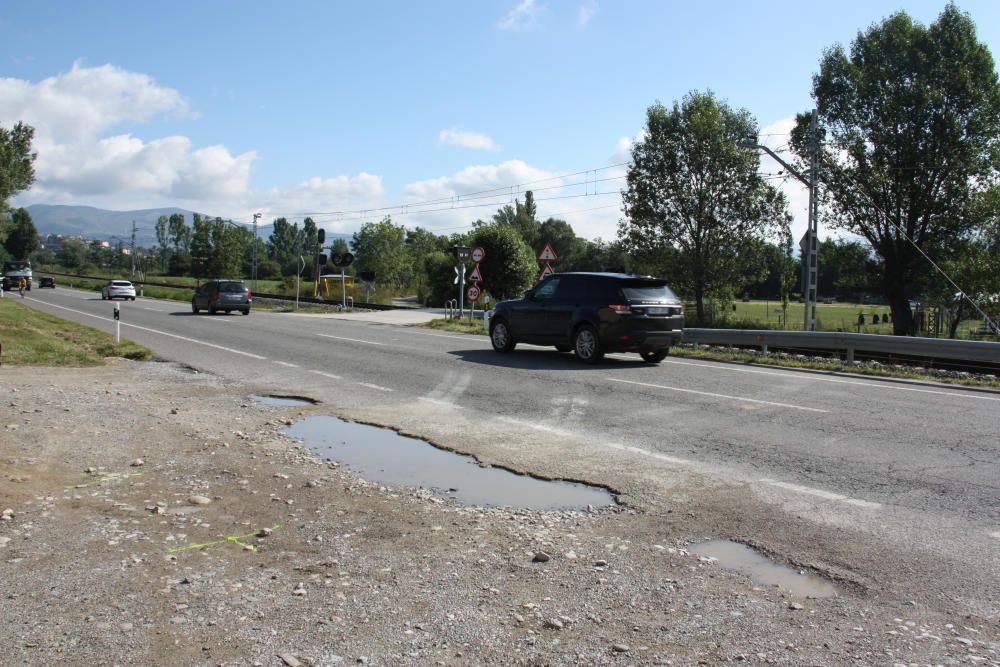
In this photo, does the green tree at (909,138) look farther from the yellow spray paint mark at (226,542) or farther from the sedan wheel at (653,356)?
the yellow spray paint mark at (226,542)

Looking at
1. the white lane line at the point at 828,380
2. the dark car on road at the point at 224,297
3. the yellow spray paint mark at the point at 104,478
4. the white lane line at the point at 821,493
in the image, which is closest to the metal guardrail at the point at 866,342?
the white lane line at the point at 828,380

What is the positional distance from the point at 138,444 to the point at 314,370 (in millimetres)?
6646

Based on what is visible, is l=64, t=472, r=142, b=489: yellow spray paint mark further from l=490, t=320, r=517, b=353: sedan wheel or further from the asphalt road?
l=490, t=320, r=517, b=353: sedan wheel

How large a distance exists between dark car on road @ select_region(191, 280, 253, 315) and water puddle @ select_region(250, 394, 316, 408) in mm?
24631

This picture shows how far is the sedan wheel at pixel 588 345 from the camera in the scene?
593 inches

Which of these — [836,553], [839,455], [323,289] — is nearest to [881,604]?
[836,553]

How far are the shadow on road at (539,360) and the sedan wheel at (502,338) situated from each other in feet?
0.55

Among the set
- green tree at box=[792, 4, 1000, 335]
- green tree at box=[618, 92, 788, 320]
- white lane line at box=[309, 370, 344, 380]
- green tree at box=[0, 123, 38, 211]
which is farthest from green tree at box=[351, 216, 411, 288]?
white lane line at box=[309, 370, 344, 380]

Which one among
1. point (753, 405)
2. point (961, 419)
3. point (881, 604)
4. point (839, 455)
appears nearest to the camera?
point (881, 604)

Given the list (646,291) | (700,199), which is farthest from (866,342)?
(700,199)

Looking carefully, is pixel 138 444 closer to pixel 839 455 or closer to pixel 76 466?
pixel 76 466

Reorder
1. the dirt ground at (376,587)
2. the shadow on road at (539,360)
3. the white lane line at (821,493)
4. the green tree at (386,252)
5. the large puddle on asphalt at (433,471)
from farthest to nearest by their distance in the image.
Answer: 1. the green tree at (386,252)
2. the shadow on road at (539,360)
3. the large puddle on asphalt at (433,471)
4. the white lane line at (821,493)
5. the dirt ground at (376,587)

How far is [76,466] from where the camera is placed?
650 cm

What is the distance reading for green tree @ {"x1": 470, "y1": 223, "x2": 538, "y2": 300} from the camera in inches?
2229
